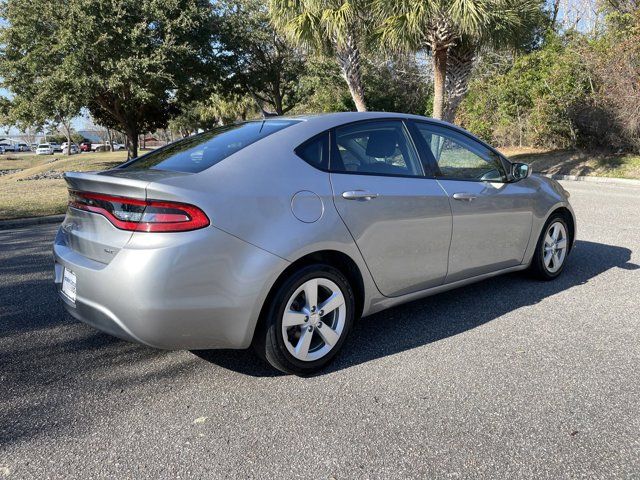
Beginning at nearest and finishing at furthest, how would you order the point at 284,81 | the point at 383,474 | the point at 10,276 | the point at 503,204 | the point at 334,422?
the point at 383,474, the point at 334,422, the point at 503,204, the point at 10,276, the point at 284,81

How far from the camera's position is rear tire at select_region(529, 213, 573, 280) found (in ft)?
16.1

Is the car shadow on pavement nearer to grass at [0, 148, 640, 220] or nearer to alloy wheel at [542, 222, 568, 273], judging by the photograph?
alloy wheel at [542, 222, 568, 273]

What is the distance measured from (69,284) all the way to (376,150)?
2164 mm

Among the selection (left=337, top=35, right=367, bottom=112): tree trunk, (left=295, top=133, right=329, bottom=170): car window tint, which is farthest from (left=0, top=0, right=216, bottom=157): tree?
(left=295, top=133, right=329, bottom=170): car window tint

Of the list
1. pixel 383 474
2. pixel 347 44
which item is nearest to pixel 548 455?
pixel 383 474

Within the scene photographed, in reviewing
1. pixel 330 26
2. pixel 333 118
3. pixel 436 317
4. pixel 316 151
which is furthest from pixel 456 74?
pixel 316 151

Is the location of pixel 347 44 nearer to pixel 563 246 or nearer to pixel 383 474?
pixel 563 246

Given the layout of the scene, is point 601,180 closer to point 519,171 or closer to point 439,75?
point 439,75

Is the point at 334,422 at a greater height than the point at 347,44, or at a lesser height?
lesser

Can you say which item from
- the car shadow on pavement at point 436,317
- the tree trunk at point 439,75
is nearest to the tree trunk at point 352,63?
the tree trunk at point 439,75

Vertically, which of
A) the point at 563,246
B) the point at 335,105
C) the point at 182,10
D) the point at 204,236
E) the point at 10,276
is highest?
the point at 182,10

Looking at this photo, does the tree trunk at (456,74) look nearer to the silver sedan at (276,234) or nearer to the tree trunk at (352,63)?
the tree trunk at (352,63)

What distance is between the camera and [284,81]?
3000 centimetres

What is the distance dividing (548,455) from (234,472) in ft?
4.72
